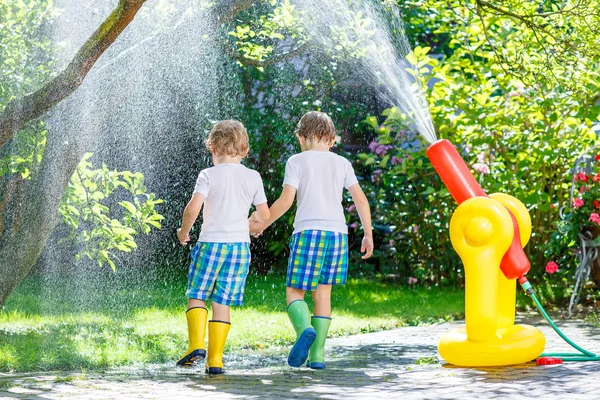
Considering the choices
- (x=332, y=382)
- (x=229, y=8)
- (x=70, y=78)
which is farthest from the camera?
(x=229, y=8)

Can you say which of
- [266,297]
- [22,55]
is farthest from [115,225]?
[266,297]

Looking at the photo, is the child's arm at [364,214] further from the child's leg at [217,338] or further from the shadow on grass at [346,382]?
the child's leg at [217,338]

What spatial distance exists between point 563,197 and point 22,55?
560 centimetres

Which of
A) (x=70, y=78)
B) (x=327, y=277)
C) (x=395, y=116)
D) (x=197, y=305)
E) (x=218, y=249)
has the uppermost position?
(x=395, y=116)

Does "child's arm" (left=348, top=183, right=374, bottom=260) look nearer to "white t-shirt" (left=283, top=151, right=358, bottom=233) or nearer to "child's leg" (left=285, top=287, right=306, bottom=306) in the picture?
"white t-shirt" (left=283, top=151, right=358, bottom=233)

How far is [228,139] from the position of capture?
513 centimetres

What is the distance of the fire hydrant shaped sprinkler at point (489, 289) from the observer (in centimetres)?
514

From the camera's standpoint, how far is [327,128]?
5.36 m

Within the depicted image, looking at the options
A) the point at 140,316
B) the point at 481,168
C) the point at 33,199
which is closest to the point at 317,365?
the point at 33,199

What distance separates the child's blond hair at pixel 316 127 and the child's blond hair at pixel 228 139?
367 millimetres

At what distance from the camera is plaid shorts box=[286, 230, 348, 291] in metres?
5.22

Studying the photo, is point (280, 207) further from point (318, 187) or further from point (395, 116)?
point (395, 116)

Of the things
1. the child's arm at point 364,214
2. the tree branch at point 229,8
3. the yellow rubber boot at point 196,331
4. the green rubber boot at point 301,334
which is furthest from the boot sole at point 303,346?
the tree branch at point 229,8

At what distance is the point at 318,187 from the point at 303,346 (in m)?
0.85
